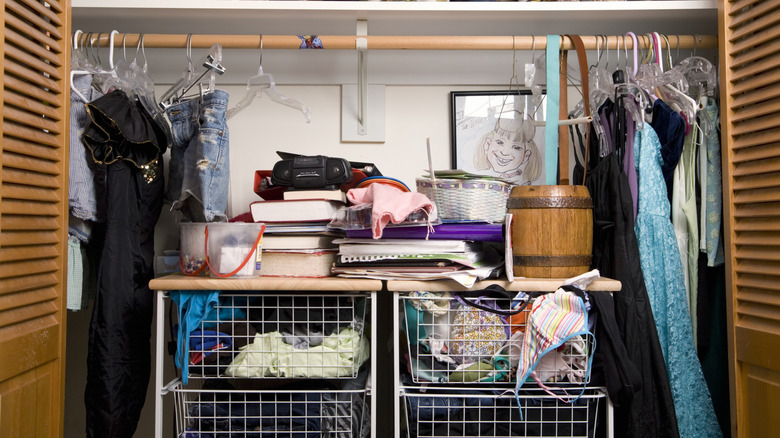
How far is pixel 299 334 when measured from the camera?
133 centimetres

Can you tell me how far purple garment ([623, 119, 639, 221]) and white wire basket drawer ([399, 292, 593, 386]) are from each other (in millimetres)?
430

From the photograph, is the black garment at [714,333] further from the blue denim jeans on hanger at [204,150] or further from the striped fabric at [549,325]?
the blue denim jeans on hanger at [204,150]

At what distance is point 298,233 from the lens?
1387mm

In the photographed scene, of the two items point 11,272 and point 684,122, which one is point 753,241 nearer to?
point 684,122

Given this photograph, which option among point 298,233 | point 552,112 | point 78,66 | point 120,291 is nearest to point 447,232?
point 298,233

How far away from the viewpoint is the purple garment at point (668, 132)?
1.44m

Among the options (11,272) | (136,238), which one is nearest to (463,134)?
(136,238)

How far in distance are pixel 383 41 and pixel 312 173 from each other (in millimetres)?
439

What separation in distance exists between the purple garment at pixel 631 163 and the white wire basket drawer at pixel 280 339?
77 centimetres

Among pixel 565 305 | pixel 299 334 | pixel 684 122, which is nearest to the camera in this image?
pixel 565 305

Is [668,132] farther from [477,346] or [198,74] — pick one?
[198,74]

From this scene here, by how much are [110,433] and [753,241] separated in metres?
1.59

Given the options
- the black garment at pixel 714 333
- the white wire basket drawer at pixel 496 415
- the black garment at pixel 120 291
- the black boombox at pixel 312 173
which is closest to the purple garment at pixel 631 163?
the black garment at pixel 714 333

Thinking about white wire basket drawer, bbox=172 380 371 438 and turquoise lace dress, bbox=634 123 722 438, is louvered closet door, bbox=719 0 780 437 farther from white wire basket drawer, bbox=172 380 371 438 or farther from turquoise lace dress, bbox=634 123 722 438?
white wire basket drawer, bbox=172 380 371 438
